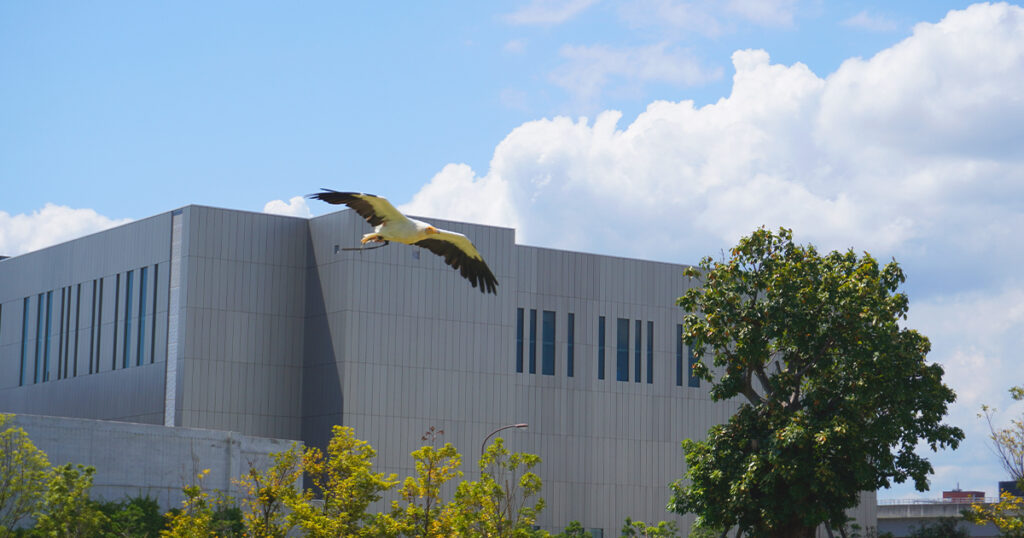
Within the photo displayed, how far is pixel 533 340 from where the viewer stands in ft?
209

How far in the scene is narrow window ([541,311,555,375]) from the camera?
6388 centimetres

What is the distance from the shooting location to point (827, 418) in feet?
128

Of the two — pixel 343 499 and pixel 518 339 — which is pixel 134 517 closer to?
pixel 343 499

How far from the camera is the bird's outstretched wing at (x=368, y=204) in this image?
78.7 ft

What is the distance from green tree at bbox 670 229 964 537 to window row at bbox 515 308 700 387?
72.3 feet

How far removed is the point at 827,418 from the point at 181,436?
21449 mm

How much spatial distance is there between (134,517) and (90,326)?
2353 cm

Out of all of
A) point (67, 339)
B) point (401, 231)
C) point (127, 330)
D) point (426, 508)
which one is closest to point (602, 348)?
point (127, 330)

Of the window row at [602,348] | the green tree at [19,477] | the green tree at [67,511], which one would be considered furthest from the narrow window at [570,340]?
the green tree at [67,511]

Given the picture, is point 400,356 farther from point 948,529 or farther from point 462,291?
point 948,529

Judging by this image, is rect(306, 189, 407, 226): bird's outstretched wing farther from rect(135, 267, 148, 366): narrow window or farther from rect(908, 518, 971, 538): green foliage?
rect(908, 518, 971, 538): green foliage

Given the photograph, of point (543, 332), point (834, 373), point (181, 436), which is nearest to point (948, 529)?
point (543, 332)

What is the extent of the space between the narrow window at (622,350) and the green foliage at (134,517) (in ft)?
86.8

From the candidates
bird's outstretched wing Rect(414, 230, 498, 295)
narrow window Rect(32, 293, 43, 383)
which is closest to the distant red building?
narrow window Rect(32, 293, 43, 383)
